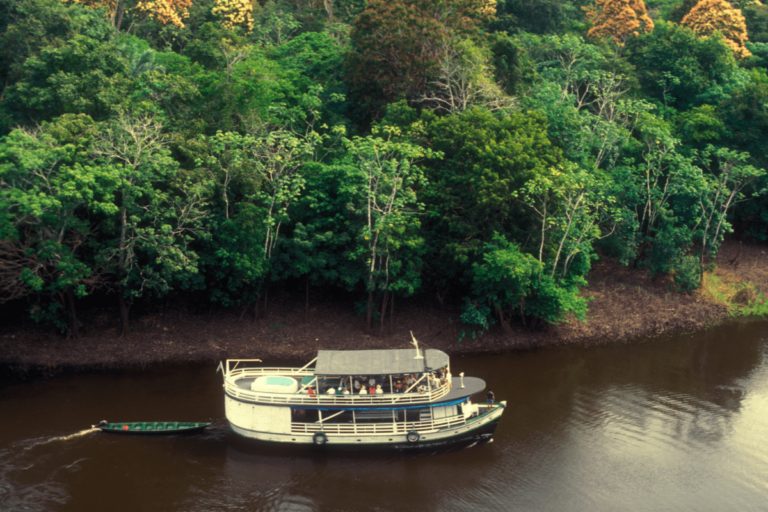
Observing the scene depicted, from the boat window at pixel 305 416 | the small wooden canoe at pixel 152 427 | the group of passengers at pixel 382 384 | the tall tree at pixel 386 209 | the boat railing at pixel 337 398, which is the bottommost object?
the small wooden canoe at pixel 152 427

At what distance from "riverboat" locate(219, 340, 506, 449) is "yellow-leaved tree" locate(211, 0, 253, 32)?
31.3m

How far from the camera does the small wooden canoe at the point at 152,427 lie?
20266 mm

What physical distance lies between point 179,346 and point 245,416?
28.9 ft

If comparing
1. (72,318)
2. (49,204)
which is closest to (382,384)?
(49,204)

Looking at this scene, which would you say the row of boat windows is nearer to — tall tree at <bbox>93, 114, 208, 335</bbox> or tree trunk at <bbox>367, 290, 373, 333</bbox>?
tall tree at <bbox>93, 114, 208, 335</bbox>

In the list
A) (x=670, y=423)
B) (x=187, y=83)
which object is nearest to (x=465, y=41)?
(x=187, y=83)

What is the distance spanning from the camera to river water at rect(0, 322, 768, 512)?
17344 mm

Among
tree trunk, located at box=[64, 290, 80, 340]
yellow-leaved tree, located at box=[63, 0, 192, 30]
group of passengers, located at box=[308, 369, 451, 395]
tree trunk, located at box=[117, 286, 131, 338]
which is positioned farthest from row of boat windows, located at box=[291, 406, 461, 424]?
yellow-leaved tree, located at box=[63, 0, 192, 30]

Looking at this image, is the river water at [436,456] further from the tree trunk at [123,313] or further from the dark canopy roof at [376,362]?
the dark canopy roof at [376,362]

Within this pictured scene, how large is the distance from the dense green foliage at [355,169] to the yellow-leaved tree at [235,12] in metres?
6.24

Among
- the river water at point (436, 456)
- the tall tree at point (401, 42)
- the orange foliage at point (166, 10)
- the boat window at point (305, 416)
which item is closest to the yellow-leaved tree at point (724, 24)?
the tall tree at point (401, 42)

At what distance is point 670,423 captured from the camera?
838 inches

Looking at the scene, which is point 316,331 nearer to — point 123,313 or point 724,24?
point 123,313

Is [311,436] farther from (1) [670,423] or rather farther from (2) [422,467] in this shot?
(1) [670,423]
